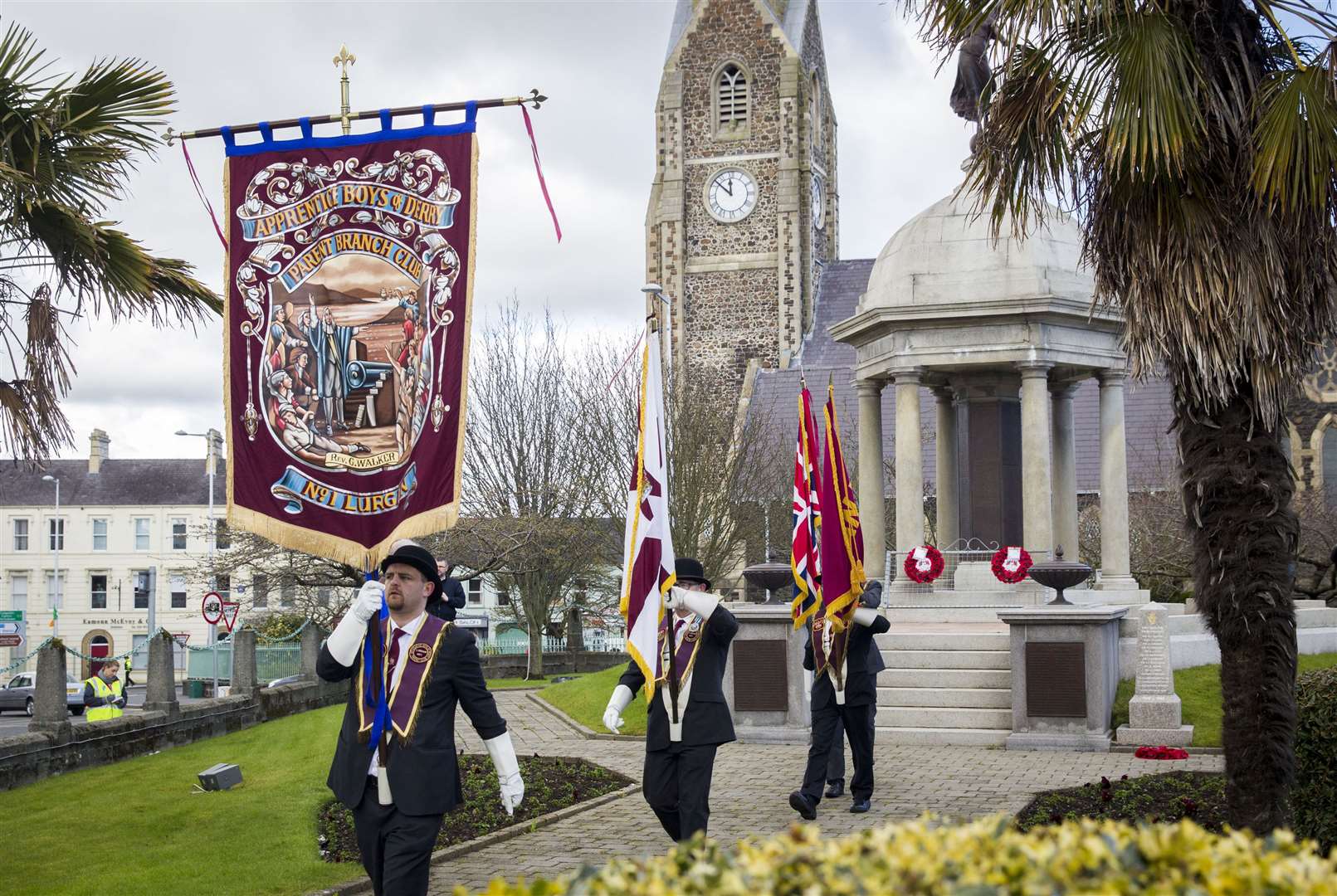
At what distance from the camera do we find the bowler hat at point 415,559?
22.0 feet

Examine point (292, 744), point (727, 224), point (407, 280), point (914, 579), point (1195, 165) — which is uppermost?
point (727, 224)

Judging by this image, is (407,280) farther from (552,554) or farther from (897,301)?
(552,554)

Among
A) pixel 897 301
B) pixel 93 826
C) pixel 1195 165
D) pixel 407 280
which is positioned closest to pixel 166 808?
pixel 93 826

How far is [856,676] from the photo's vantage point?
11609 millimetres

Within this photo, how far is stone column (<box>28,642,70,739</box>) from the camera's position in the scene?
15.3m

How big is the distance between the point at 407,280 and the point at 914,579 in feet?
47.7

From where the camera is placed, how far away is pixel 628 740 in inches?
658

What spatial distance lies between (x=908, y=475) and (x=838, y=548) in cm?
1067

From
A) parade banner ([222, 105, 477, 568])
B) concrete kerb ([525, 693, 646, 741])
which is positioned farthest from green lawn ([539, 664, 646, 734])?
parade banner ([222, 105, 477, 568])

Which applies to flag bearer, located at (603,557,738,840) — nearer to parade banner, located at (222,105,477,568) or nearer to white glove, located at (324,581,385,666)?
parade banner, located at (222,105,477,568)

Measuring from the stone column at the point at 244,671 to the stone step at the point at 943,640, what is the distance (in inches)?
356

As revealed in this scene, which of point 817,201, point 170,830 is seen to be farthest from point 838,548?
point 817,201

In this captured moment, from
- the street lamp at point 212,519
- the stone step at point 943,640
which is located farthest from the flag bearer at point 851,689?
the street lamp at point 212,519

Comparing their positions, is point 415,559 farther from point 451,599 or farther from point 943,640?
point 943,640
